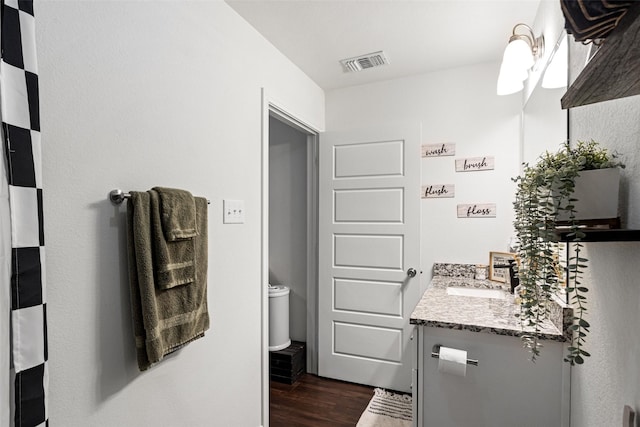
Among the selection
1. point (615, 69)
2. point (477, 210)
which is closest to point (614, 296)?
point (615, 69)

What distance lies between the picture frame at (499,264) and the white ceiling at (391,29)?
4.50ft

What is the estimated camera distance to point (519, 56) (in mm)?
1698

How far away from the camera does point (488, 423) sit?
53.8 inches

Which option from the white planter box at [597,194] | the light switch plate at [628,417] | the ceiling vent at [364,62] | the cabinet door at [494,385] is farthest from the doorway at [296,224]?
the light switch plate at [628,417]

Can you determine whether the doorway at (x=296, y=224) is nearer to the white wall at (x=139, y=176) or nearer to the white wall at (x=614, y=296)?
the white wall at (x=139, y=176)

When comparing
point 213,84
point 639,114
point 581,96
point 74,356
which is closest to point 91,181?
point 74,356

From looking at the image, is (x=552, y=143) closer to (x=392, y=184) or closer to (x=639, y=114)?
(x=639, y=114)

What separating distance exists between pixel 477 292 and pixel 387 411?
3.33ft

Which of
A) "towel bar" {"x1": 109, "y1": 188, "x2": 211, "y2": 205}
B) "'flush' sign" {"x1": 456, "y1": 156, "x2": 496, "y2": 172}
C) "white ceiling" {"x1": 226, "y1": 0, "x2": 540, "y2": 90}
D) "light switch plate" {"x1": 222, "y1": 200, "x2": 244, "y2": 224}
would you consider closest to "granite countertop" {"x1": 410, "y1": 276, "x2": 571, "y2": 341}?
"'flush' sign" {"x1": 456, "y1": 156, "x2": 496, "y2": 172}

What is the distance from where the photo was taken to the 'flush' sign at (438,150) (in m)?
2.50

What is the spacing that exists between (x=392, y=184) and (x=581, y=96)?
195 cm

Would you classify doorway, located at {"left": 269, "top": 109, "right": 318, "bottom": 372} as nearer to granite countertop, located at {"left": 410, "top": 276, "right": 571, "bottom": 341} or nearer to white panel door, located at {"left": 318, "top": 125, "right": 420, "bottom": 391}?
white panel door, located at {"left": 318, "top": 125, "right": 420, "bottom": 391}

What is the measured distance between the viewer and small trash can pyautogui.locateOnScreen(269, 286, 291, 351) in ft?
9.14

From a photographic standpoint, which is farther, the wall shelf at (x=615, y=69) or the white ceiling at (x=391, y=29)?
the white ceiling at (x=391, y=29)
